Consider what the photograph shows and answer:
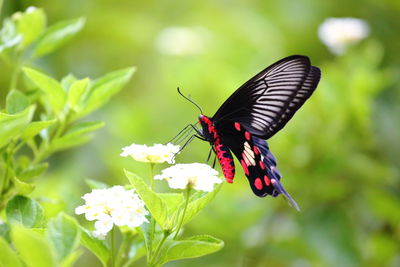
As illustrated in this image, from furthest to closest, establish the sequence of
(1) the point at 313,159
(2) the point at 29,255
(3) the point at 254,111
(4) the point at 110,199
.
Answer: (1) the point at 313,159 → (3) the point at 254,111 → (4) the point at 110,199 → (2) the point at 29,255

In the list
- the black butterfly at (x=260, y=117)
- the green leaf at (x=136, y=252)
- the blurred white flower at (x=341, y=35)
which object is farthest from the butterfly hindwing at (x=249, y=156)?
the blurred white flower at (x=341, y=35)

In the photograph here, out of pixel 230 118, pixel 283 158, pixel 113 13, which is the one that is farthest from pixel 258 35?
pixel 230 118

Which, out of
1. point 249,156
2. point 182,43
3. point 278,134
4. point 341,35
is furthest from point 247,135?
point 182,43

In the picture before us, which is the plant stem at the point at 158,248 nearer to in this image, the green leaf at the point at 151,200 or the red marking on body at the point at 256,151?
the green leaf at the point at 151,200

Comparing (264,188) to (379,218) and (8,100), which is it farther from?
(379,218)

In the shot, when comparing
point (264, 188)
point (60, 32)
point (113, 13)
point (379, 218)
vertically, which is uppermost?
point (60, 32)

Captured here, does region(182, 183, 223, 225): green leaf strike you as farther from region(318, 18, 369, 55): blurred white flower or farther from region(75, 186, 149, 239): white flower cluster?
region(318, 18, 369, 55): blurred white flower
